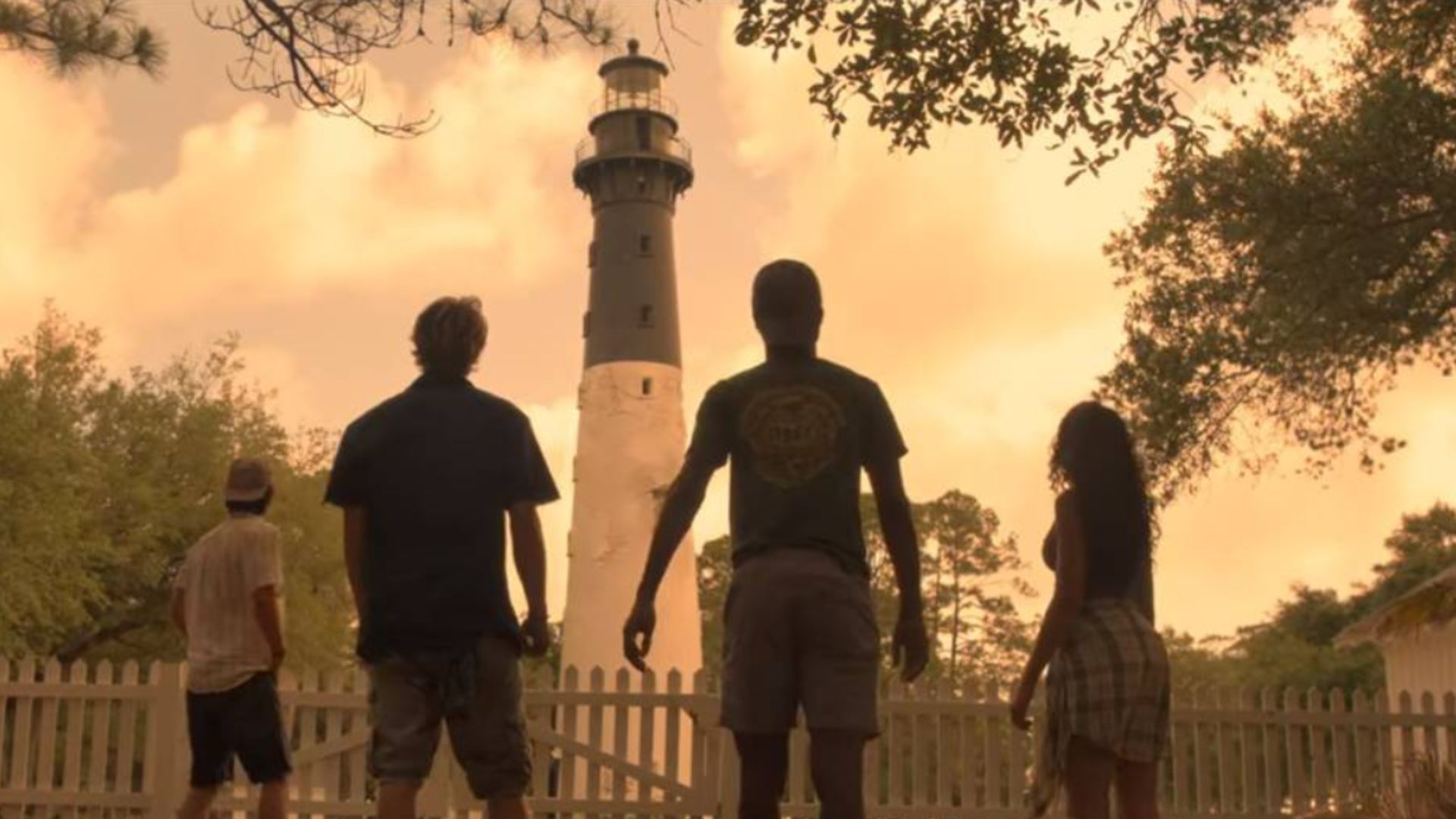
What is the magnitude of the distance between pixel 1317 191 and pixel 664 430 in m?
16.1

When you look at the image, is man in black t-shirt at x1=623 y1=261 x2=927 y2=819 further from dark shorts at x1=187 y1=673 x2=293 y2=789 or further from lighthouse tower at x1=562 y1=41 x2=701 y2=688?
lighthouse tower at x1=562 y1=41 x2=701 y2=688

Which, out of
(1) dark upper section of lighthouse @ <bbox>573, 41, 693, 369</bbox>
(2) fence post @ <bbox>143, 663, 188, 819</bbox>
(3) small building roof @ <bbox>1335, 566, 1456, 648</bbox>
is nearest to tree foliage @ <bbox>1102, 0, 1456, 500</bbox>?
(3) small building roof @ <bbox>1335, 566, 1456, 648</bbox>

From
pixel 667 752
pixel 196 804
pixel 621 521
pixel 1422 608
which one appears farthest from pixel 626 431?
pixel 196 804

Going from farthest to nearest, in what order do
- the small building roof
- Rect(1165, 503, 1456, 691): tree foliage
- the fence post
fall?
1. Rect(1165, 503, 1456, 691): tree foliage
2. the small building roof
3. the fence post

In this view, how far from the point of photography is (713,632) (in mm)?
42469

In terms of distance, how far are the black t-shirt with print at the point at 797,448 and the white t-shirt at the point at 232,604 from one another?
2.52 meters

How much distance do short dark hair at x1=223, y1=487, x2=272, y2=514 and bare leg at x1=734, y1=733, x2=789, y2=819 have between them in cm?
276

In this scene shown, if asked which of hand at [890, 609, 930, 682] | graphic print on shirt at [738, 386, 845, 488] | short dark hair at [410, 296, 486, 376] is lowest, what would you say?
hand at [890, 609, 930, 682]

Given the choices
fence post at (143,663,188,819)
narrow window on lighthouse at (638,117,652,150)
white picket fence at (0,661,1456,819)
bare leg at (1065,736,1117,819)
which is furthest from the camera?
narrow window on lighthouse at (638,117,652,150)

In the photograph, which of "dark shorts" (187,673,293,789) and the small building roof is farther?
the small building roof

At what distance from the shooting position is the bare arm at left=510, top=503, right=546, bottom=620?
185 inches

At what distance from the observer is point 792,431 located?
436 cm

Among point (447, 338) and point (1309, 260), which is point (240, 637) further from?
point (1309, 260)

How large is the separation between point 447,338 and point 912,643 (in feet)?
5.19
